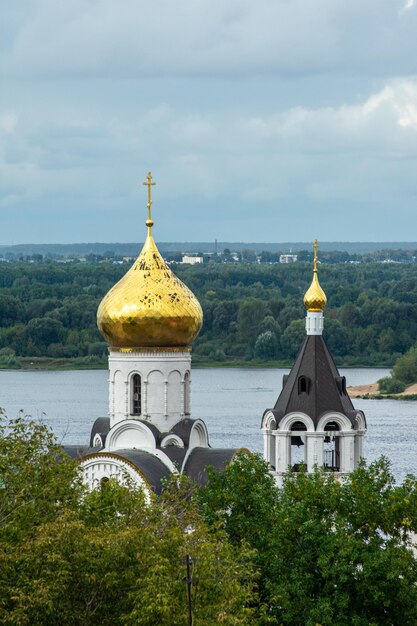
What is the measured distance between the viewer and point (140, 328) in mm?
16000

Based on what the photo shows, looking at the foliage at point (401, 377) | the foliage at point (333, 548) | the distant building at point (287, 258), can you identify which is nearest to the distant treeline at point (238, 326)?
the foliage at point (401, 377)

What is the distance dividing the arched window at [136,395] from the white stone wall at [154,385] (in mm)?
29

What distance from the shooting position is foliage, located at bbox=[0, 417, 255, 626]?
10375mm

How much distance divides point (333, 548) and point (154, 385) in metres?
4.08

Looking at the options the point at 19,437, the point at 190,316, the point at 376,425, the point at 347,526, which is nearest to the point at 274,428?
the point at 190,316

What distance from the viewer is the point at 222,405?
117 feet

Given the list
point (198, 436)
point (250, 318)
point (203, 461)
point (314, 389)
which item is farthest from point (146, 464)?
point (250, 318)

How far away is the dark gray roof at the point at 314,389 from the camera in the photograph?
50.5 ft

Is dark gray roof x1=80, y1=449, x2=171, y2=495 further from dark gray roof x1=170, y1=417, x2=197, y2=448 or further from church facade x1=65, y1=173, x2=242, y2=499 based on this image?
dark gray roof x1=170, y1=417, x2=197, y2=448

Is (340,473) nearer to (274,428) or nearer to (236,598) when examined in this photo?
(274,428)

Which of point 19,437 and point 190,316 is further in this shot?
point 190,316

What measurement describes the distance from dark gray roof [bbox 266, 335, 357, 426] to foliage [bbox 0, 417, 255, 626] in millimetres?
3887

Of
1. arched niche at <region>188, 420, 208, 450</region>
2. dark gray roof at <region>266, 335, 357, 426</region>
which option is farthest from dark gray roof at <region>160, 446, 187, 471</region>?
dark gray roof at <region>266, 335, 357, 426</region>

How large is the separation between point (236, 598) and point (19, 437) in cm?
166
